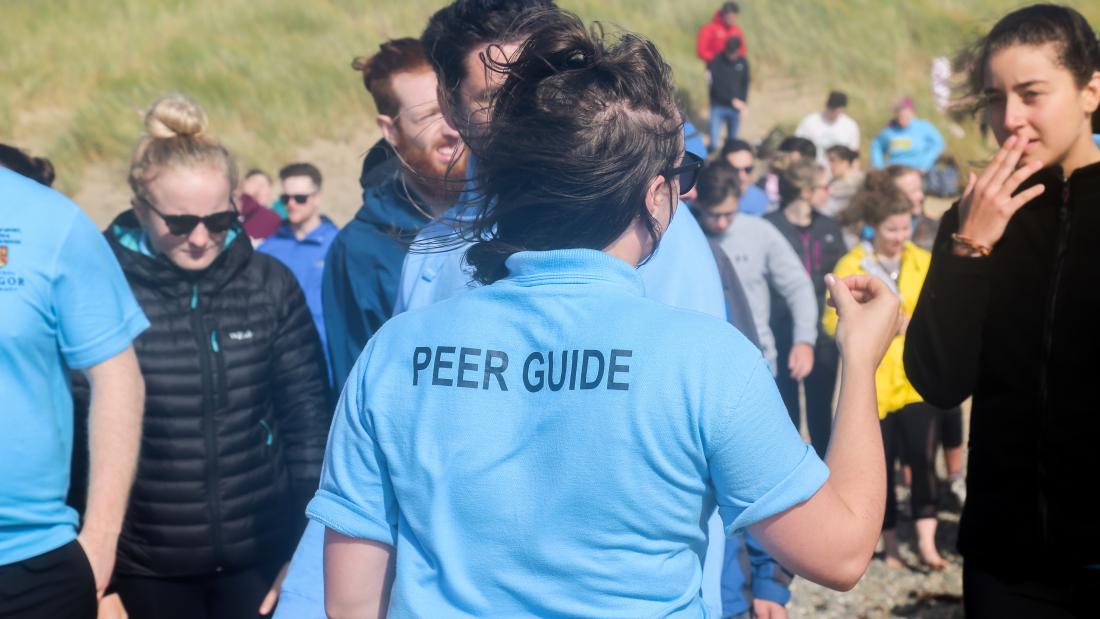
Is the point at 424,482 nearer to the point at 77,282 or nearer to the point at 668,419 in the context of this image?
the point at 668,419

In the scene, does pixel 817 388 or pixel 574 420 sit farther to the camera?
pixel 817 388

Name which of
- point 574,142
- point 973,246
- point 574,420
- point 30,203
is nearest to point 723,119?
point 973,246

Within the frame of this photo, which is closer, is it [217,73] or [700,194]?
[700,194]

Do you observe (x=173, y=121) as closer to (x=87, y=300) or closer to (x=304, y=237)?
(x=87, y=300)

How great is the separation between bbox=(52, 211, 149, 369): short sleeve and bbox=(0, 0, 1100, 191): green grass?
38.0ft

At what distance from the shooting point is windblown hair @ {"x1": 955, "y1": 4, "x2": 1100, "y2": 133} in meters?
2.59

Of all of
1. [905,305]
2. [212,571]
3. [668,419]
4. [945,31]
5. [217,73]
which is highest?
[945,31]

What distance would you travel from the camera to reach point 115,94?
16.2 meters

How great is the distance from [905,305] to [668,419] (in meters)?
4.65

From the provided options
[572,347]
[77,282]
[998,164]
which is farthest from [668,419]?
[77,282]

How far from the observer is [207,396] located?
3291 millimetres

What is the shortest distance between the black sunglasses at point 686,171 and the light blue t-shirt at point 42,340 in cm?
145

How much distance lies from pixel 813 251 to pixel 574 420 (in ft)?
19.8

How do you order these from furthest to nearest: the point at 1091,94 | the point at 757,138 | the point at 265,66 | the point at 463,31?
the point at 757,138, the point at 265,66, the point at 1091,94, the point at 463,31
